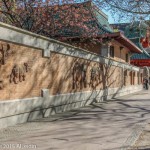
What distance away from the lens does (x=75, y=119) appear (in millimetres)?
13227

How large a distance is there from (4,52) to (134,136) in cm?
450

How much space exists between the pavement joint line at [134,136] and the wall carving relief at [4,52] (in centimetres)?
430

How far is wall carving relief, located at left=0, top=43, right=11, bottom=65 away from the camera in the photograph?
10672 millimetres

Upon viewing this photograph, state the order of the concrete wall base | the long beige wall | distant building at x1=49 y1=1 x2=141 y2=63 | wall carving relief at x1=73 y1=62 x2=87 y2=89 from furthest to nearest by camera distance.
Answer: distant building at x1=49 y1=1 x2=141 y2=63
wall carving relief at x1=73 y1=62 x2=87 y2=89
the long beige wall
the concrete wall base

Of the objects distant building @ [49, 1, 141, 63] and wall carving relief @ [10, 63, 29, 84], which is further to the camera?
distant building @ [49, 1, 141, 63]

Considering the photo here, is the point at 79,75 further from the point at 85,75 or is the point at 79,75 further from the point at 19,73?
the point at 19,73

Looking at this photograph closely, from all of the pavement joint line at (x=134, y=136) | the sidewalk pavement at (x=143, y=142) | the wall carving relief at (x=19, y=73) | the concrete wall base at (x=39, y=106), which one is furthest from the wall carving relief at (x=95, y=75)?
the sidewalk pavement at (x=143, y=142)

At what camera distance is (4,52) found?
35.4ft

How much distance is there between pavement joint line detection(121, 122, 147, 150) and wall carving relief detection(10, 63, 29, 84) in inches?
158

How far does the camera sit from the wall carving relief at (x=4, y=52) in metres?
10.7

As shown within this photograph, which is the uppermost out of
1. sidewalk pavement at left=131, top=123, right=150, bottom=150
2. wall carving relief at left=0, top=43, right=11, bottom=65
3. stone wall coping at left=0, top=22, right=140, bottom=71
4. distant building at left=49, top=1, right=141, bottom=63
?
distant building at left=49, top=1, right=141, bottom=63

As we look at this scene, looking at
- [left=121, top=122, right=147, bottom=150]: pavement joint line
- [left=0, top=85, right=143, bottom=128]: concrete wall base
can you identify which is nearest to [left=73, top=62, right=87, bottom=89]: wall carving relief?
[left=0, top=85, right=143, bottom=128]: concrete wall base

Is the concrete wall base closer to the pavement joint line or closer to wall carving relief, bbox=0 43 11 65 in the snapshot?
wall carving relief, bbox=0 43 11 65

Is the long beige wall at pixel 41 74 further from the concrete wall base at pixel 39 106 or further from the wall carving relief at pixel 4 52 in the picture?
the concrete wall base at pixel 39 106
